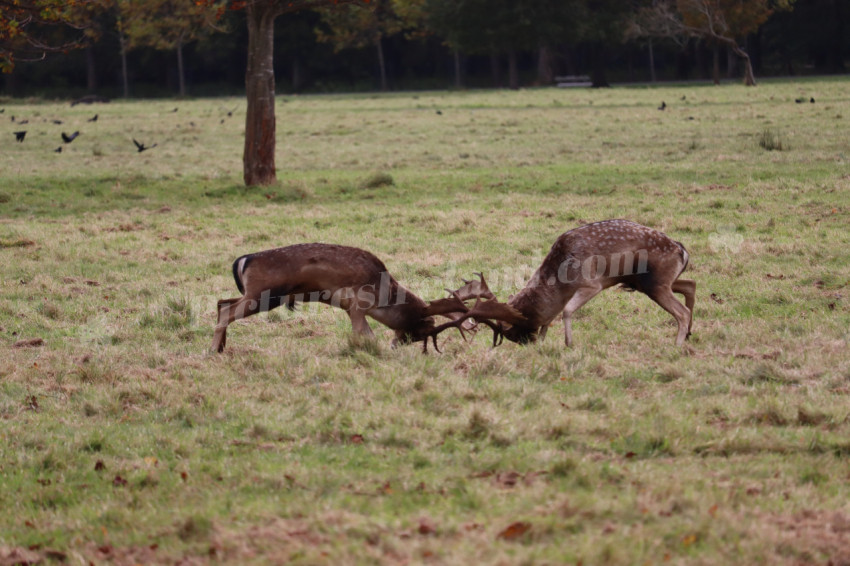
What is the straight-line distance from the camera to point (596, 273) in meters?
8.78

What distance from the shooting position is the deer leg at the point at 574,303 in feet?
28.4

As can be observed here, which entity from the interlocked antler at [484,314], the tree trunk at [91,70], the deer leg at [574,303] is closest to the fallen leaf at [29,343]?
the interlocked antler at [484,314]

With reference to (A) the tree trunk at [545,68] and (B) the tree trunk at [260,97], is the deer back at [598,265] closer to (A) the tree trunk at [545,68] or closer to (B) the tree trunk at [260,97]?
(B) the tree trunk at [260,97]

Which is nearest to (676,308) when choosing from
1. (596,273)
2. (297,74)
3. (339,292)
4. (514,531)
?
(596,273)

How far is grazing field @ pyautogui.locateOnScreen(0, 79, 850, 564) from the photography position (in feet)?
16.1

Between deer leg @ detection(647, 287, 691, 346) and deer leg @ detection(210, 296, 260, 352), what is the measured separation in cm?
348

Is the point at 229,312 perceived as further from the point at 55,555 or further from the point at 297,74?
the point at 297,74

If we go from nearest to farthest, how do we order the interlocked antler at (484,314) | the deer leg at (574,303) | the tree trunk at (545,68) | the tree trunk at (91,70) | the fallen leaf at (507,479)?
the fallen leaf at (507,479) → the interlocked antler at (484,314) → the deer leg at (574,303) → the tree trunk at (545,68) → the tree trunk at (91,70)

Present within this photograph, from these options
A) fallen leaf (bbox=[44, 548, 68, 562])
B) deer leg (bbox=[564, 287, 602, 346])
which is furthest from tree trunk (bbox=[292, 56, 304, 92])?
fallen leaf (bbox=[44, 548, 68, 562])

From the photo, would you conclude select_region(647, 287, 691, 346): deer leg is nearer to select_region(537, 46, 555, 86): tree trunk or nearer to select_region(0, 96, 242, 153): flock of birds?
select_region(0, 96, 242, 153): flock of birds

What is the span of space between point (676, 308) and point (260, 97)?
12524 millimetres

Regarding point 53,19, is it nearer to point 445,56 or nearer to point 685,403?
point 685,403

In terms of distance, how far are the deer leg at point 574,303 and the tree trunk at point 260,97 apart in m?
11.6

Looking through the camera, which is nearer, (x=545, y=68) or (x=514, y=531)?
(x=514, y=531)
